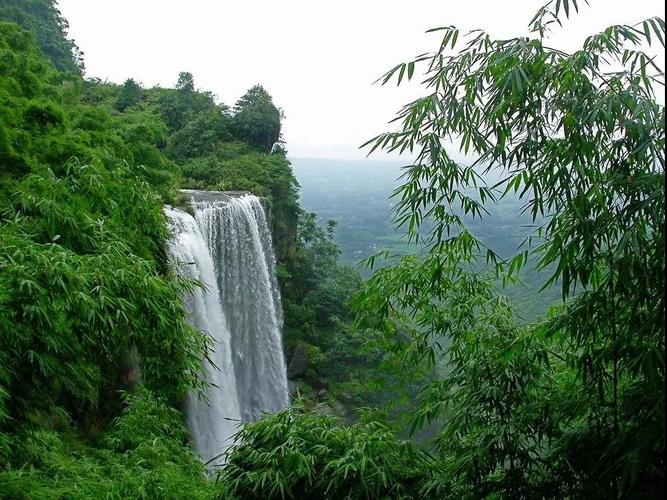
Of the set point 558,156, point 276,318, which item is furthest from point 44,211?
point 276,318

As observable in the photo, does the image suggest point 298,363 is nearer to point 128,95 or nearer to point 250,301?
point 250,301

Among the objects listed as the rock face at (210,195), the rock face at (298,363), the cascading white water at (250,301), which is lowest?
the rock face at (298,363)

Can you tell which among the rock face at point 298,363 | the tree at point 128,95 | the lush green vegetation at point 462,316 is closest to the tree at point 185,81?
the tree at point 128,95

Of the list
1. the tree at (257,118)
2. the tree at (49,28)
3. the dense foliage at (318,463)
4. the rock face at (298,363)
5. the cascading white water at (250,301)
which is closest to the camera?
the dense foliage at (318,463)

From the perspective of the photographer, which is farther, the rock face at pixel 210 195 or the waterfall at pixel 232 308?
the rock face at pixel 210 195

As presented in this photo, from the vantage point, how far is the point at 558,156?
2.36m

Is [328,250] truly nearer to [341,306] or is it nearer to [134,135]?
[341,306]

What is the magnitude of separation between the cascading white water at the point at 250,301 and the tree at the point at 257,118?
179 inches

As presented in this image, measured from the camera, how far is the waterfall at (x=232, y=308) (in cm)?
923

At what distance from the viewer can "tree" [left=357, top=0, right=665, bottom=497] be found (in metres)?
2.05

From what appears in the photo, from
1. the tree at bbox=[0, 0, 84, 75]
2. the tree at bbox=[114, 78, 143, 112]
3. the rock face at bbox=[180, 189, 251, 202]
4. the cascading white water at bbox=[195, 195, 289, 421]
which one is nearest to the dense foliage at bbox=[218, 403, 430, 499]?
the cascading white water at bbox=[195, 195, 289, 421]

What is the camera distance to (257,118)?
54.3 ft

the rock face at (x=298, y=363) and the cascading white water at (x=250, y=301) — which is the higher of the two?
the cascading white water at (x=250, y=301)

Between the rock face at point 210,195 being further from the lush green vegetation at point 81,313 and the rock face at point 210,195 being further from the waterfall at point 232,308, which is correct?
the lush green vegetation at point 81,313
